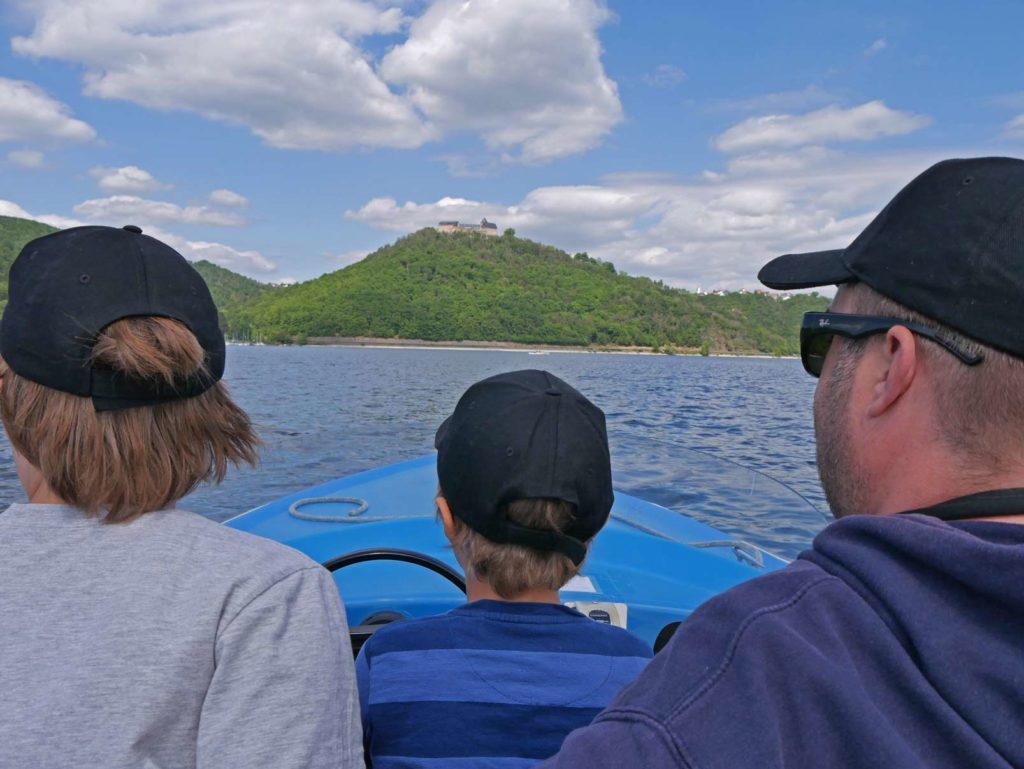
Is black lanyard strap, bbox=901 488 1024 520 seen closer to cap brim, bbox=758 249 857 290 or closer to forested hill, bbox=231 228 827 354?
cap brim, bbox=758 249 857 290

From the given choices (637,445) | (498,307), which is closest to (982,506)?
(637,445)

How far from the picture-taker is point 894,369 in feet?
2.53

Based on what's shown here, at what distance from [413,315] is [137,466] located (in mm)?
68641

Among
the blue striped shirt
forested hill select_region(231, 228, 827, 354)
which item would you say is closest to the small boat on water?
the blue striped shirt

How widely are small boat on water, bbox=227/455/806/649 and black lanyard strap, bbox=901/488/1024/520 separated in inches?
57.6

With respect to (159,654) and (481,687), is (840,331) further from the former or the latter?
(159,654)

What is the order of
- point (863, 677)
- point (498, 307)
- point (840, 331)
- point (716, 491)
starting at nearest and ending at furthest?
point (863, 677), point (840, 331), point (716, 491), point (498, 307)

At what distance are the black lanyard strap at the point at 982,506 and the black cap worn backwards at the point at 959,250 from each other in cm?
13

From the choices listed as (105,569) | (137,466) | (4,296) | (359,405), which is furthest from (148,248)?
(359,405)

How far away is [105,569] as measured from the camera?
92cm

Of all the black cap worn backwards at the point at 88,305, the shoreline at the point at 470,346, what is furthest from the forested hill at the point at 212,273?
the shoreline at the point at 470,346

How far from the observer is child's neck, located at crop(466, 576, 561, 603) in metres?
1.37

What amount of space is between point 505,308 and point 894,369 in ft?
223

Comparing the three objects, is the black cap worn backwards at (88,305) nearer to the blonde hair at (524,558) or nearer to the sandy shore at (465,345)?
the blonde hair at (524,558)
